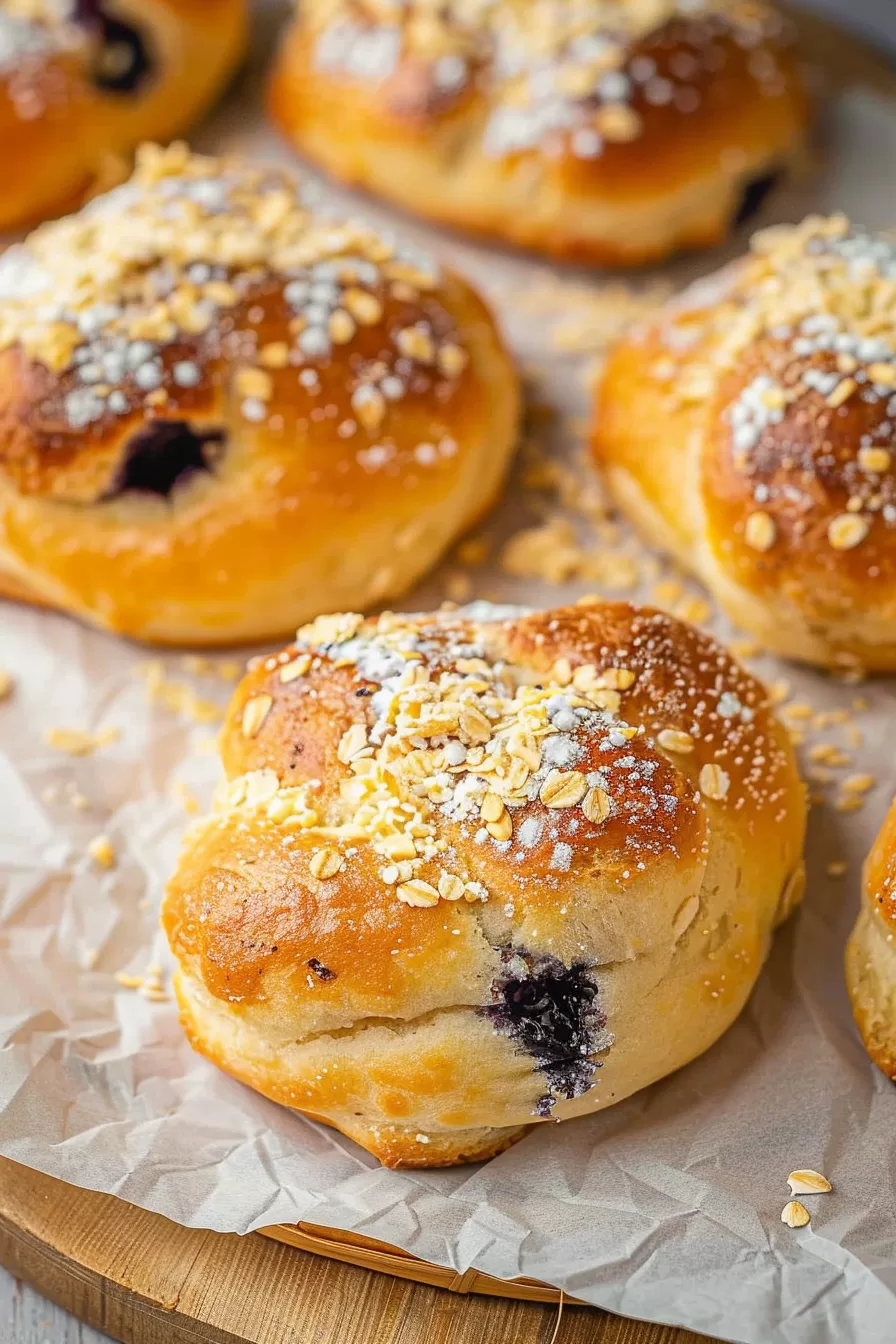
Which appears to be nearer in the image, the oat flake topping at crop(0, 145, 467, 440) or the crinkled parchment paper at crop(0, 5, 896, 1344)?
the crinkled parchment paper at crop(0, 5, 896, 1344)

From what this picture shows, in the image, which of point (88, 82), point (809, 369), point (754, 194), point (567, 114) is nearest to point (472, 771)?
point (809, 369)

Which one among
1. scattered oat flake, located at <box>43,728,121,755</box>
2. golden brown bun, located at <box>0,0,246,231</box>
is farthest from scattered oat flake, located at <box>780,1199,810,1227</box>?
golden brown bun, located at <box>0,0,246,231</box>

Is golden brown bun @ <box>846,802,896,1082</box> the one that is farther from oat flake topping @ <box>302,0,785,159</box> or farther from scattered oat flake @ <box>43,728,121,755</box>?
oat flake topping @ <box>302,0,785,159</box>

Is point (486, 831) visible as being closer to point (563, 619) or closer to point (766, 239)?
point (563, 619)

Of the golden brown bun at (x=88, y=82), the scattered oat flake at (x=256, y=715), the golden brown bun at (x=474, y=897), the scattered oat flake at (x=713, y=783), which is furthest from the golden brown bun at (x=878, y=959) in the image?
the golden brown bun at (x=88, y=82)

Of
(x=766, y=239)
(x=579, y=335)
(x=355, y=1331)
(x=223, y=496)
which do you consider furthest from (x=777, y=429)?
(x=355, y=1331)
